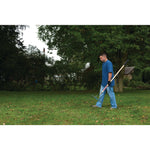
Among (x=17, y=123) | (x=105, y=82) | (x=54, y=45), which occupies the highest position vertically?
(x=54, y=45)

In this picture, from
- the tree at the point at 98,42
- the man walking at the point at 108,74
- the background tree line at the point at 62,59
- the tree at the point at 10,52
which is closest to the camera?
the man walking at the point at 108,74

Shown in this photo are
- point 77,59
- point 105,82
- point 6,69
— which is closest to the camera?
point 105,82

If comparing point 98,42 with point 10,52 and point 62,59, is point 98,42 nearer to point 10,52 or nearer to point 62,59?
point 62,59

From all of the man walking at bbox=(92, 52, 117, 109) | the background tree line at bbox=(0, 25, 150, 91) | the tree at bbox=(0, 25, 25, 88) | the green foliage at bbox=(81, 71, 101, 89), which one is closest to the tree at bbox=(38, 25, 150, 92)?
the background tree line at bbox=(0, 25, 150, 91)

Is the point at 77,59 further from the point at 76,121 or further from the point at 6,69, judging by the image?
the point at 76,121

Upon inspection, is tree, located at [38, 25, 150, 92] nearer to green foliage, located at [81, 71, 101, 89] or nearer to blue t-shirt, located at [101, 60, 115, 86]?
green foliage, located at [81, 71, 101, 89]

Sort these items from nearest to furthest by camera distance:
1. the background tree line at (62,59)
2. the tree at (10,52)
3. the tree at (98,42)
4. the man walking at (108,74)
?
the man walking at (108,74) < the tree at (98,42) < the background tree line at (62,59) < the tree at (10,52)

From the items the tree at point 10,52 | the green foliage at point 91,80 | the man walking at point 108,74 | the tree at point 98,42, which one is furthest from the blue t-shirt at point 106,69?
the tree at point 10,52

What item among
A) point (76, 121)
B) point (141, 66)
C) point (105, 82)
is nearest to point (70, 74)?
point (141, 66)

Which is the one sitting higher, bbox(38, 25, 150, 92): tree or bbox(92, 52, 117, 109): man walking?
bbox(38, 25, 150, 92): tree

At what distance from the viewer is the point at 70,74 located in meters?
16.4

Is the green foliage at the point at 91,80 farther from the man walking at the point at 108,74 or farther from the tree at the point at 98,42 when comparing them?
the man walking at the point at 108,74

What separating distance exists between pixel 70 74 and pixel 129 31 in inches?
206

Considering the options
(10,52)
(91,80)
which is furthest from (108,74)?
(10,52)
